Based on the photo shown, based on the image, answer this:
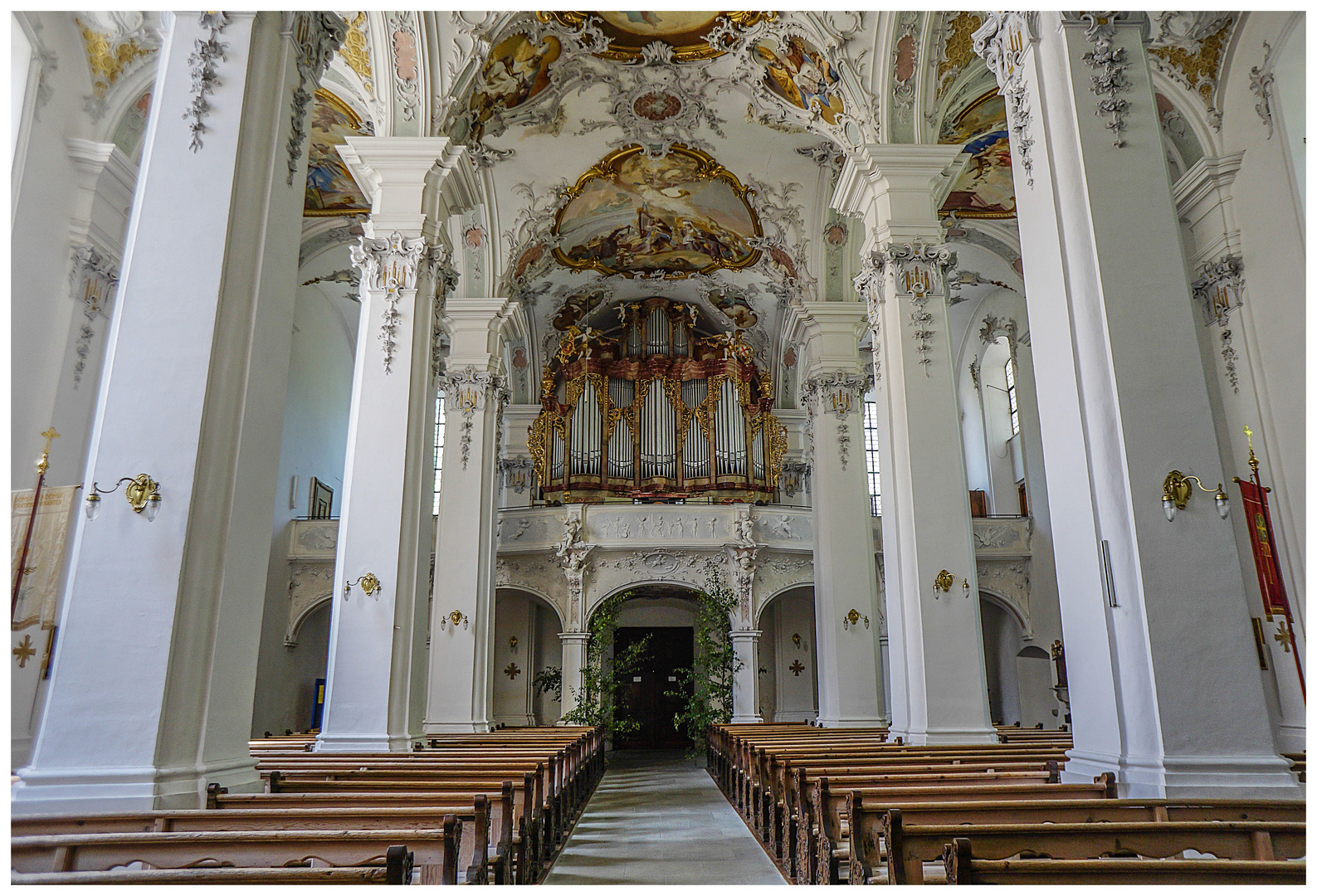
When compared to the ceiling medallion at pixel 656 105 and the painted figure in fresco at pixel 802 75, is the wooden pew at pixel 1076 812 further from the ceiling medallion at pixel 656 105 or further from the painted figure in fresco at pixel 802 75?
the ceiling medallion at pixel 656 105

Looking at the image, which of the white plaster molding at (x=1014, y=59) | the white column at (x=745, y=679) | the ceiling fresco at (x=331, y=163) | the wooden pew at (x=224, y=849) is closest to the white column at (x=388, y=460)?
the ceiling fresco at (x=331, y=163)

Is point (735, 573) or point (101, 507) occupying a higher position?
point (735, 573)

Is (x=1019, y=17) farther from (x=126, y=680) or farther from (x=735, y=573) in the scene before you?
(x=735, y=573)

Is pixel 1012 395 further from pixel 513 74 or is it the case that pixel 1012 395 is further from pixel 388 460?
pixel 388 460

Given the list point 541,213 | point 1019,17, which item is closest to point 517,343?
point 541,213

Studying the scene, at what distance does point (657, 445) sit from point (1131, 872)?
17073 mm

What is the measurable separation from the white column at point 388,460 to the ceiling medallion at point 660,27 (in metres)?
3.03

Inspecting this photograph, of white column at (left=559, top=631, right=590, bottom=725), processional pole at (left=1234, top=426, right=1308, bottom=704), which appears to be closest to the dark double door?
white column at (left=559, top=631, right=590, bottom=725)

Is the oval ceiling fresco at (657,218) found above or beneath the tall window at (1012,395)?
above

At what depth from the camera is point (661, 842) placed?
26.5ft

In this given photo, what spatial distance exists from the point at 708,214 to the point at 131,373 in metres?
12.3

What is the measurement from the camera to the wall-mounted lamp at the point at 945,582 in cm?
838

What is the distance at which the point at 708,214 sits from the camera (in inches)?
615

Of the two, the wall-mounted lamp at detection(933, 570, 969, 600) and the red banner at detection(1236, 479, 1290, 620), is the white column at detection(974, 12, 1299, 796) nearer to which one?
the red banner at detection(1236, 479, 1290, 620)
